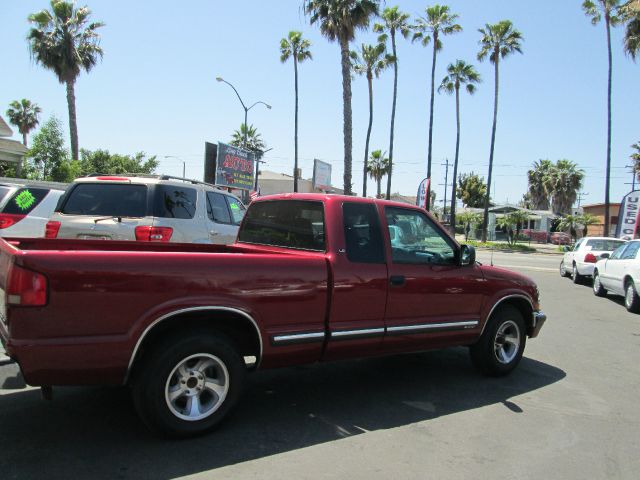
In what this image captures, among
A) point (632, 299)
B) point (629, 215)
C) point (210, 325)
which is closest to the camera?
point (210, 325)

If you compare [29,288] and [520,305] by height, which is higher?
[29,288]

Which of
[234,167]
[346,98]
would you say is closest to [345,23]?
[346,98]

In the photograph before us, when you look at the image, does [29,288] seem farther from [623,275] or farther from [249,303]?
[623,275]

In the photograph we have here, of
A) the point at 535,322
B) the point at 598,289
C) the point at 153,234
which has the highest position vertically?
the point at 153,234

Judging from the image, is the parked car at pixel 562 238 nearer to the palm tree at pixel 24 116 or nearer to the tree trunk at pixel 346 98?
the tree trunk at pixel 346 98

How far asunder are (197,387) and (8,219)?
23.8 feet

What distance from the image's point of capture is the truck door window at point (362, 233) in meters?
4.27

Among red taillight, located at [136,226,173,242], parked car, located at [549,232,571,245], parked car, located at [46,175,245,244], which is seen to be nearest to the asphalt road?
red taillight, located at [136,226,173,242]

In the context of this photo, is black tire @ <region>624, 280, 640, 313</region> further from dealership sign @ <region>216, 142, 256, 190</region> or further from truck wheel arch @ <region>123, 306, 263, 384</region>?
dealership sign @ <region>216, 142, 256, 190</region>

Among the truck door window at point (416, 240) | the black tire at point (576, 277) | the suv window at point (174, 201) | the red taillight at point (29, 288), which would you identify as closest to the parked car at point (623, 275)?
the black tire at point (576, 277)

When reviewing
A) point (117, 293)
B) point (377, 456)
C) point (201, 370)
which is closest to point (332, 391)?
point (377, 456)

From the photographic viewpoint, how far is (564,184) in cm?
5700

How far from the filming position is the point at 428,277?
464 centimetres

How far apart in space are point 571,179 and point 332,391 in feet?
196
